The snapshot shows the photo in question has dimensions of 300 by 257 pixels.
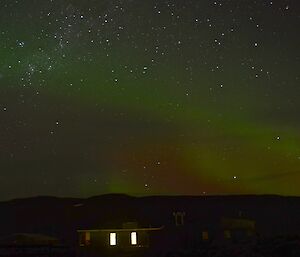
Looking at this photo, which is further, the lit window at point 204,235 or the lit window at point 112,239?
the lit window at point 204,235

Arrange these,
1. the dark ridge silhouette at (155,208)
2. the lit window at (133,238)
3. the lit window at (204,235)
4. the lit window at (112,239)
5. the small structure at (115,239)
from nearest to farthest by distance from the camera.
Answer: the small structure at (115,239)
the lit window at (112,239)
the lit window at (133,238)
the lit window at (204,235)
the dark ridge silhouette at (155,208)

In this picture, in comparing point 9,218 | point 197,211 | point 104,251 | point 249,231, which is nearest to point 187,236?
point 249,231

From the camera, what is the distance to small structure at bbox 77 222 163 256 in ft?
159

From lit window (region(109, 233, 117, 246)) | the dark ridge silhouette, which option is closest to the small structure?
lit window (region(109, 233, 117, 246))

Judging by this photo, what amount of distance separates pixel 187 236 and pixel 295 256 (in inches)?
1164

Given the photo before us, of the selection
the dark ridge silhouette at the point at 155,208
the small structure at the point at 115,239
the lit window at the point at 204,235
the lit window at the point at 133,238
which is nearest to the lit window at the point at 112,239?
the small structure at the point at 115,239

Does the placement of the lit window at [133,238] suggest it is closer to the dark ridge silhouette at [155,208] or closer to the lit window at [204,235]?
the lit window at [204,235]

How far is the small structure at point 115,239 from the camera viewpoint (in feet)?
159

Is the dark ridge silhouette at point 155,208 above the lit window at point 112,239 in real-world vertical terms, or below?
above

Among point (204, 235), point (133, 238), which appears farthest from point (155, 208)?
point (133, 238)

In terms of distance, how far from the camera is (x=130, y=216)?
53.6 metres

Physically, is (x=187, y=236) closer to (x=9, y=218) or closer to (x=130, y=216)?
(x=130, y=216)

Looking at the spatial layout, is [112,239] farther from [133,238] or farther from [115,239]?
[133,238]

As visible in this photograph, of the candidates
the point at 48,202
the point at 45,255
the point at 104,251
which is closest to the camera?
the point at 45,255
